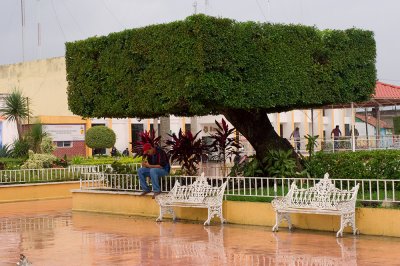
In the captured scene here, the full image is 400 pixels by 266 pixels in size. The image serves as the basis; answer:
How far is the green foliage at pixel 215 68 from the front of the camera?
608 inches

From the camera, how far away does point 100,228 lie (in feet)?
51.1

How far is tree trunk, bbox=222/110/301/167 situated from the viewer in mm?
18016

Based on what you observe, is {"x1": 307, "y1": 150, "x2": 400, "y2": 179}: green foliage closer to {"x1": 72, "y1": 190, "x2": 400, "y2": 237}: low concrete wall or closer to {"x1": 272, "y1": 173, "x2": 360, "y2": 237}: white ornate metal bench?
{"x1": 272, "y1": 173, "x2": 360, "y2": 237}: white ornate metal bench

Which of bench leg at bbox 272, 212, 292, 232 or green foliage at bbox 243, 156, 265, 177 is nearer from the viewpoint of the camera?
bench leg at bbox 272, 212, 292, 232

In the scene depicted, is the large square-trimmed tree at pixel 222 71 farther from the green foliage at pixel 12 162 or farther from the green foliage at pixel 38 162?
the green foliage at pixel 12 162

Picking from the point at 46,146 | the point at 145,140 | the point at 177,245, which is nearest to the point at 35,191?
the point at 145,140

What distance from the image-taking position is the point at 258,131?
18234mm

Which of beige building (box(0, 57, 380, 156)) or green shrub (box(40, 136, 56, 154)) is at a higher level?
beige building (box(0, 57, 380, 156))

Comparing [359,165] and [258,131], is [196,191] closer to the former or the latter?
[258,131]

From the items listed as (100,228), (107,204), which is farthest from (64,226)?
(107,204)

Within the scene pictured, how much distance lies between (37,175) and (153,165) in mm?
7945

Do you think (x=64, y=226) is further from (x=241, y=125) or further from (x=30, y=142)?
(x=30, y=142)

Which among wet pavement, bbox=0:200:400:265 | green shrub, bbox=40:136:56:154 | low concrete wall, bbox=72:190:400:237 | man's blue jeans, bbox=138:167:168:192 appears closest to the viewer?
wet pavement, bbox=0:200:400:265

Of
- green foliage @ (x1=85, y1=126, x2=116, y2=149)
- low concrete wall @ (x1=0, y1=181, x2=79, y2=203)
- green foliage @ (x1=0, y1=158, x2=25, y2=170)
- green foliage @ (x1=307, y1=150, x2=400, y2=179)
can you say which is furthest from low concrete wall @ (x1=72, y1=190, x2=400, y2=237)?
green foliage @ (x1=85, y1=126, x2=116, y2=149)
